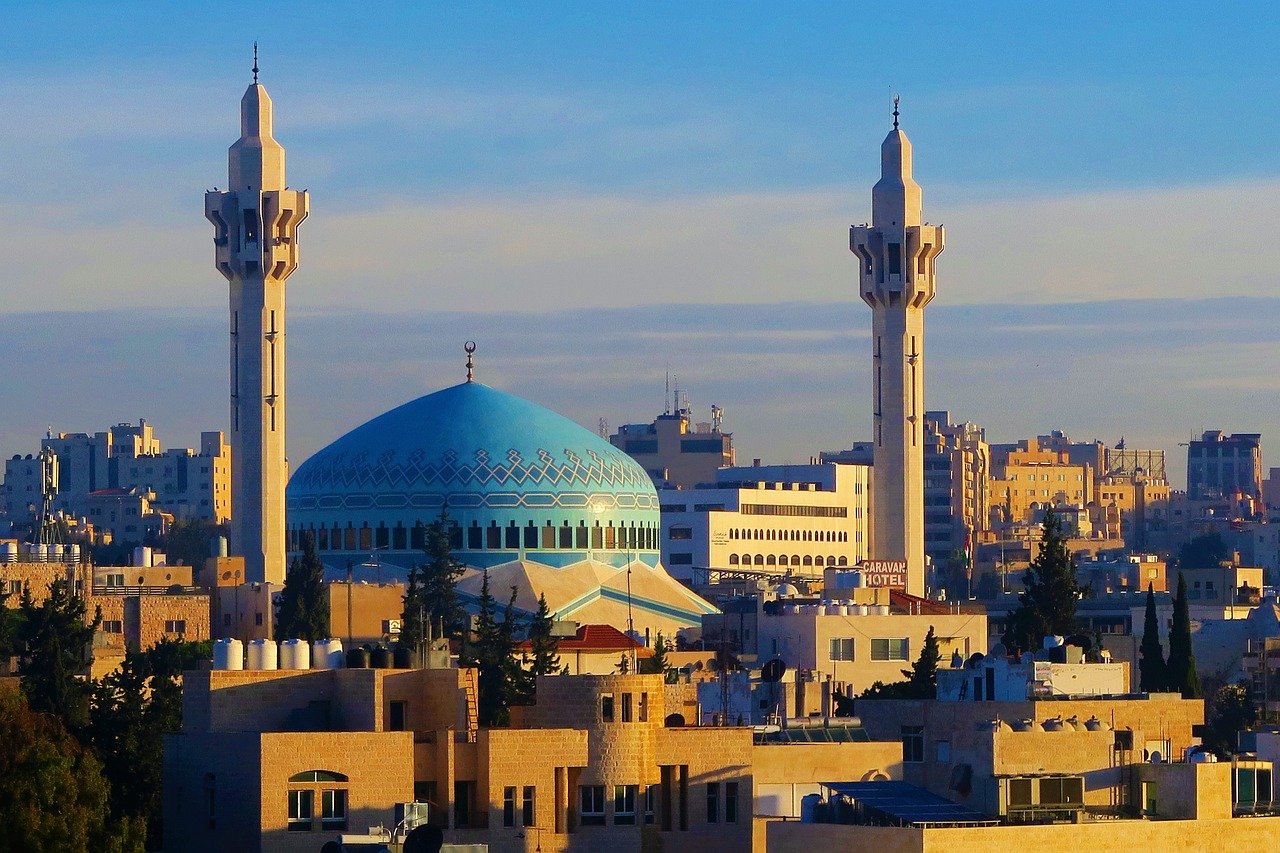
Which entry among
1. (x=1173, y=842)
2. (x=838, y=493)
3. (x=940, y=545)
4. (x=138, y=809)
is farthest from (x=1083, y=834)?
(x=940, y=545)

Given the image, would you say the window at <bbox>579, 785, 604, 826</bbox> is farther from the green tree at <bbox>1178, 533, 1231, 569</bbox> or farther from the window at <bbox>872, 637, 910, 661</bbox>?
the green tree at <bbox>1178, 533, 1231, 569</bbox>

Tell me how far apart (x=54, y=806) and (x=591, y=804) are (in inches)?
228

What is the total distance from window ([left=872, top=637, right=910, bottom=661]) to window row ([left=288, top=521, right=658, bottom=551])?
1112cm

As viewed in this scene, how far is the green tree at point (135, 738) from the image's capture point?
3856cm

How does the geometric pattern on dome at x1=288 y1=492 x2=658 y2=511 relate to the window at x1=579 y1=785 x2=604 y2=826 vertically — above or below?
above

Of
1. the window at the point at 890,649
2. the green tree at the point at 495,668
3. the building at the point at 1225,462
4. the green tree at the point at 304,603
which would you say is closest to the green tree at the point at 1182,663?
the window at the point at 890,649

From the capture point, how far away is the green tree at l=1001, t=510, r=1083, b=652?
182ft

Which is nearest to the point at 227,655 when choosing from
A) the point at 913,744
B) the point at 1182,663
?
the point at 913,744

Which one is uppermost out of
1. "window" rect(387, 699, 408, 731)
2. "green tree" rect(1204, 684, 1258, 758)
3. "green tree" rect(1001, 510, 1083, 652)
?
"green tree" rect(1001, 510, 1083, 652)

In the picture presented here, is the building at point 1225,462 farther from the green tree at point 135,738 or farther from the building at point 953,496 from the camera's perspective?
the green tree at point 135,738

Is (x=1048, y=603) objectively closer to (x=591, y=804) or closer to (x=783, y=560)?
(x=591, y=804)

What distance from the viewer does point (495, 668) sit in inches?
1939

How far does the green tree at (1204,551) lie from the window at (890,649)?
57.2 m

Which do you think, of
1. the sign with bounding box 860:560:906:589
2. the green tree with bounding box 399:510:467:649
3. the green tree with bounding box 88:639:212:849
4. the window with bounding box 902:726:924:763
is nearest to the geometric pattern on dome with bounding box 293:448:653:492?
the green tree with bounding box 399:510:467:649
